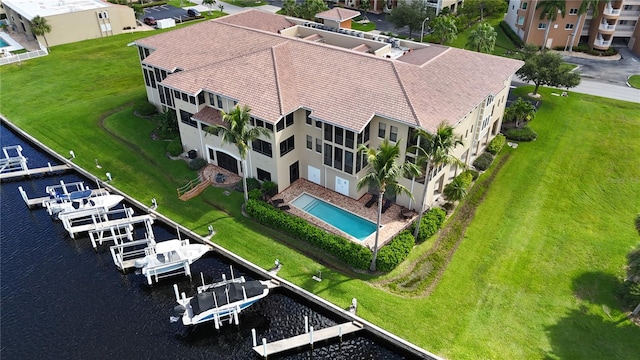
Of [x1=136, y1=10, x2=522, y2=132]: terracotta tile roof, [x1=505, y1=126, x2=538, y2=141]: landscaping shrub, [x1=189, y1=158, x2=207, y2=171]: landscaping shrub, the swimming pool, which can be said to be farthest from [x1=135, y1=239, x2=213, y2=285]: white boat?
[x1=505, y1=126, x2=538, y2=141]: landscaping shrub

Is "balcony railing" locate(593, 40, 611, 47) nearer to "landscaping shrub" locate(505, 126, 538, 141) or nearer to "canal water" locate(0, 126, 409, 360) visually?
"landscaping shrub" locate(505, 126, 538, 141)

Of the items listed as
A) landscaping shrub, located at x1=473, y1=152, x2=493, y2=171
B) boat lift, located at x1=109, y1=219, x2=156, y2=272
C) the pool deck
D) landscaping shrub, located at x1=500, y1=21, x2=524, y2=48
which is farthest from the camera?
landscaping shrub, located at x1=500, y1=21, x2=524, y2=48

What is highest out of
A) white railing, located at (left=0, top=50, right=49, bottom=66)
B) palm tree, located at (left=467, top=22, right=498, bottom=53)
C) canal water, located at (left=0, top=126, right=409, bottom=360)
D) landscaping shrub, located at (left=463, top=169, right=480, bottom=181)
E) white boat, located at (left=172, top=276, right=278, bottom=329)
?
palm tree, located at (left=467, top=22, right=498, bottom=53)

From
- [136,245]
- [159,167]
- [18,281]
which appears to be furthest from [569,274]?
[18,281]

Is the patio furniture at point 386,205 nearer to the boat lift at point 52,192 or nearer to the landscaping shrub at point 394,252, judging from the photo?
the landscaping shrub at point 394,252

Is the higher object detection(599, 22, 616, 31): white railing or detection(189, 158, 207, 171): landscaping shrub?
detection(599, 22, 616, 31): white railing

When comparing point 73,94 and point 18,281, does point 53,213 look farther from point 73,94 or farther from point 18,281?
point 73,94

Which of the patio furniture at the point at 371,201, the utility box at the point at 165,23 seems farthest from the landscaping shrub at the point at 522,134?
the utility box at the point at 165,23
